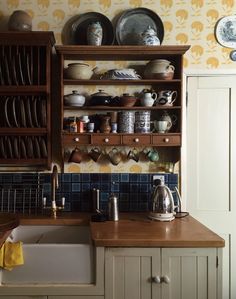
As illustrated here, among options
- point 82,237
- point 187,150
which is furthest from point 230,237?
point 82,237

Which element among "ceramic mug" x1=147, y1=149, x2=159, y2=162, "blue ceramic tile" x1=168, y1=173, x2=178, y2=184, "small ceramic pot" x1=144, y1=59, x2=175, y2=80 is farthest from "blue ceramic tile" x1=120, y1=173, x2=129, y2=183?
"small ceramic pot" x1=144, y1=59, x2=175, y2=80

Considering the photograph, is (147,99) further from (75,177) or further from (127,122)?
(75,177)

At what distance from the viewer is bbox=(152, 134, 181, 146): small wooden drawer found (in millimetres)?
2266

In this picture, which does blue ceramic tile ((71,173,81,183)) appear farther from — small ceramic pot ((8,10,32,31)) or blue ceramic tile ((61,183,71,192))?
small ceramic pot ((8,10,32,31))

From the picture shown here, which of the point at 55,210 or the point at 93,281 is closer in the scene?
the point at 93,281

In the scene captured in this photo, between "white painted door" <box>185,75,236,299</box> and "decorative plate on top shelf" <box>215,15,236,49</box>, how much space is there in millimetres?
276

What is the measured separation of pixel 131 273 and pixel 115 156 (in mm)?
993

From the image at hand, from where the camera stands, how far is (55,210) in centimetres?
229

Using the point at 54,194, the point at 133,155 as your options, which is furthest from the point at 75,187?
the point at 133,155

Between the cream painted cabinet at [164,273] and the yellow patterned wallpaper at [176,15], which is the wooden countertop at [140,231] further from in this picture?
the yellow patterned wallpaper at [176,15]

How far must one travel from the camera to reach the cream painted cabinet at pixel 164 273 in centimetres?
166

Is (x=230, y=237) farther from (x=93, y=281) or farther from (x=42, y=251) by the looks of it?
(x=42, y=251)

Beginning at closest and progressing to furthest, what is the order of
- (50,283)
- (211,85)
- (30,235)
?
(50,283), (30,235), (211,85)

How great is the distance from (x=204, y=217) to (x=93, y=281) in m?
1.17
